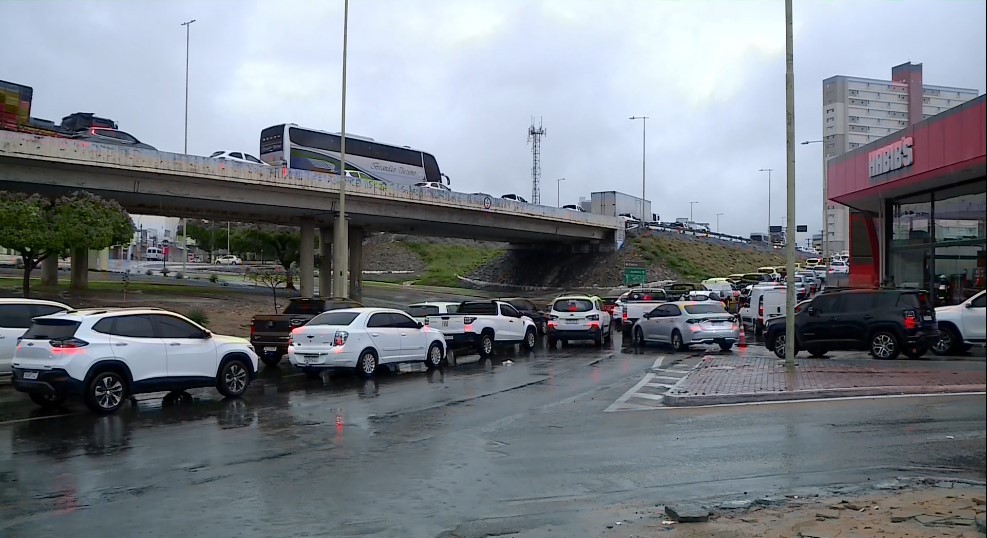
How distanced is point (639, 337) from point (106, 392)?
1814 cm

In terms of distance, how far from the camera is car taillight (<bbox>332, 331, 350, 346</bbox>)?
17.6m

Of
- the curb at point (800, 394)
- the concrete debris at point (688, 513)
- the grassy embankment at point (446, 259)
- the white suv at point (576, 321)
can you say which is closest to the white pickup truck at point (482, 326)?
the white suv at point (576, 321)

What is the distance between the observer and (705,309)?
24609 millimetres

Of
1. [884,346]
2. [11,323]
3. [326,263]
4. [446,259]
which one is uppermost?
[446,259]

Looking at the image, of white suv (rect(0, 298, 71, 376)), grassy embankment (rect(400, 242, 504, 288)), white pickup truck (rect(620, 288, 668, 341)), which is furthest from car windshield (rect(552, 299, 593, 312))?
grassy embankment (rect(400, 242, 504, 288))

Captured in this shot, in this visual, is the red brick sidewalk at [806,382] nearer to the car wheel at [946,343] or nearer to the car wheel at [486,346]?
the car wheel at [946,343]

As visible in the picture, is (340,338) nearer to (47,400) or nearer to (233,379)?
(233,379)

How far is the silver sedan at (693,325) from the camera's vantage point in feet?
A: 78.7

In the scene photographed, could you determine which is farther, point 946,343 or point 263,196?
point 263,196

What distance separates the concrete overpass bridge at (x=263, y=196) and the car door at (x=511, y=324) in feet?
57.4

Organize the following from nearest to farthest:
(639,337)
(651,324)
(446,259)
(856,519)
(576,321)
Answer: (856,519), (651,324), (576,321), (639,337), (446,259)

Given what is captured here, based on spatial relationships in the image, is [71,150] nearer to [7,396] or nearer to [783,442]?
[7,396]

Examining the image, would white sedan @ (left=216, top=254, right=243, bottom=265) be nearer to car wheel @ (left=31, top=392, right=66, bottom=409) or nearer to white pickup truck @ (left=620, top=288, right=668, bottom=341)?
white pickup truck @ (left=620, top=288, right=668, bottom=341)

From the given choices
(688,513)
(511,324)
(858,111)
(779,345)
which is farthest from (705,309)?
(688,513)
